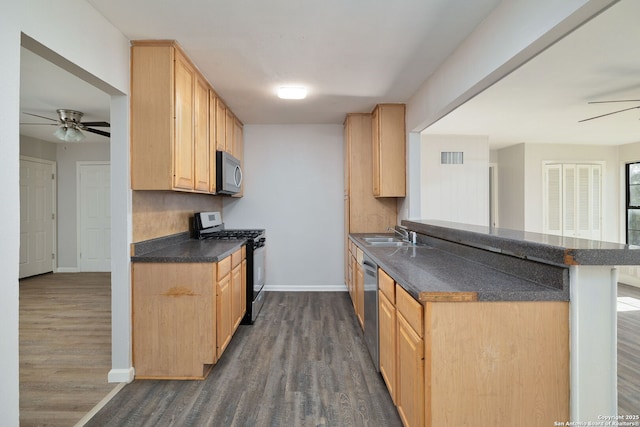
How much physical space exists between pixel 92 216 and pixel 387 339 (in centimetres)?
606

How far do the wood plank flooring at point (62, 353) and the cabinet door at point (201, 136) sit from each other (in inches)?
64.6

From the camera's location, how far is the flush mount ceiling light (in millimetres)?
3172

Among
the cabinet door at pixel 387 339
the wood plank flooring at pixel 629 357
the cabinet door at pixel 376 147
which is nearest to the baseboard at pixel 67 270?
the cabinet door at pixel 376 147

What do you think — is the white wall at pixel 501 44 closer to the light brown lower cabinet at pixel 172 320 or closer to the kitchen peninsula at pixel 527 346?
the kitchen peninsula at pixel 527 346

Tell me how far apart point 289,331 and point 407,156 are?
2301 mm

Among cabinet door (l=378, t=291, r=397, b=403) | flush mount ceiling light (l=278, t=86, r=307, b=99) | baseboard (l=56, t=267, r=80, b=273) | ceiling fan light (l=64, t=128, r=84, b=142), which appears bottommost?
baseboard (l=56, t=267, r=80, b=273)

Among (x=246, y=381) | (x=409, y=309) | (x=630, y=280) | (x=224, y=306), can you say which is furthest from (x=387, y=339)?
(x=630, y=280)

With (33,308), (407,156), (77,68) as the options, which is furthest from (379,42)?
(33,308)

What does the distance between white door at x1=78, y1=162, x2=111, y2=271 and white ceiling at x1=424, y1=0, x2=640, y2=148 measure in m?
5.87

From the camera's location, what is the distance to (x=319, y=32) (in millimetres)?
2207

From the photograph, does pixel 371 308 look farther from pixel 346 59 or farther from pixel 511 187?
pixel 511 187

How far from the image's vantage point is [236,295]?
9.82ft

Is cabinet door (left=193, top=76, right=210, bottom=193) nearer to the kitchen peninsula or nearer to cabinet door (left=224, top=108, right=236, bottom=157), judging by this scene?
cabinet door (left=224, top=108, right=236, bottom=157)

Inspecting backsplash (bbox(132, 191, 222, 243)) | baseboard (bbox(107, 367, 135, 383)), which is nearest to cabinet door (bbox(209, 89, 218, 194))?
backsplash (bbox(132, 191, 222, 243))
